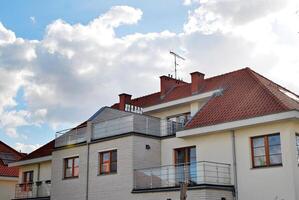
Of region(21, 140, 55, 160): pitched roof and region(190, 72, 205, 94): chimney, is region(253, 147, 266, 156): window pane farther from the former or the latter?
region(21, 140, 55, 160): pitched roof

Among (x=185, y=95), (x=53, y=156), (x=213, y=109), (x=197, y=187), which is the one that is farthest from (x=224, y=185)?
(x=53, y=156)

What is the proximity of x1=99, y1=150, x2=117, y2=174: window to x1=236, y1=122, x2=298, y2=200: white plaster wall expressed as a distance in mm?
6482

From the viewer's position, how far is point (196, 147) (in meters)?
22.9

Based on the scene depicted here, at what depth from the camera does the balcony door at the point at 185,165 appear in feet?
71.5

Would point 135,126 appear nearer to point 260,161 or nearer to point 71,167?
point 71,167

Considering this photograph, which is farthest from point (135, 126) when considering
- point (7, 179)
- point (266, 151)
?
point (7, 179)

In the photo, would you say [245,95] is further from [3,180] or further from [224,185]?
[3,180]

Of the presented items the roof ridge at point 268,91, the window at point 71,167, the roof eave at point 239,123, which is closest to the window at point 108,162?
the window at point 71,167

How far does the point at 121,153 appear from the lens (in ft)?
77.8

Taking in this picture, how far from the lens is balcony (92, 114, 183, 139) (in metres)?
24.0

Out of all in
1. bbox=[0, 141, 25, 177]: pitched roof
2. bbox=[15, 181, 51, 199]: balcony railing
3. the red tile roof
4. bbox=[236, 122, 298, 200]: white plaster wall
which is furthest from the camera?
bbox=[0, 141, 25, 177]: pitched roof

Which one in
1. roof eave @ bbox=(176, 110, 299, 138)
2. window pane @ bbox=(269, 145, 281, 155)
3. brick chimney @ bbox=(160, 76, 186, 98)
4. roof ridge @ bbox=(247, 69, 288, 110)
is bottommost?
window pane @ bbox=(269, 145, 281, 155)

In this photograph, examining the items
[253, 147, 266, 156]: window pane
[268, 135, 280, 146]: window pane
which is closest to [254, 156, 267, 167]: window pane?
[253, 147, 266, 156]: window pane

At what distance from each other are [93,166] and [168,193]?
5.52 meters
